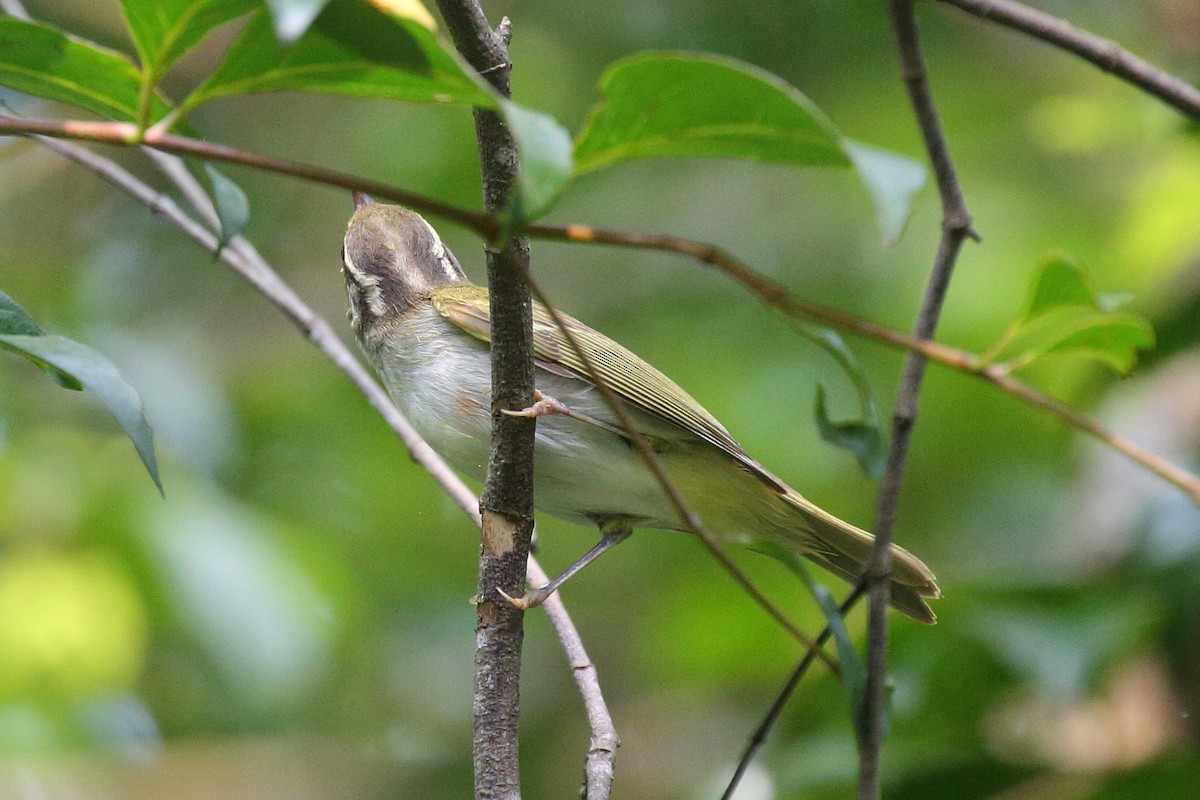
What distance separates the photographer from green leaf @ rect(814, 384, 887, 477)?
166 centimetres

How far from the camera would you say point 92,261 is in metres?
6.86

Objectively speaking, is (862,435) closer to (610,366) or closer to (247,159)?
(247,159)

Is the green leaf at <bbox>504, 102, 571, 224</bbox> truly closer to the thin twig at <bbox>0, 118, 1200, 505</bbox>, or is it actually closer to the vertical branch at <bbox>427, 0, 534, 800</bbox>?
the thin twig at <bbox>0, 118, 1200, 505</bbox>

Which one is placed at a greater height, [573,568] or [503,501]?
[573,568]

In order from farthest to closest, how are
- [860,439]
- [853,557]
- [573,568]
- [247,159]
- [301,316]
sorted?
[853,557] → [301,316] → [573,568] → [860,439] → [247,159]

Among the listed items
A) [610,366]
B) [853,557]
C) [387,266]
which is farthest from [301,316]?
[853,557]

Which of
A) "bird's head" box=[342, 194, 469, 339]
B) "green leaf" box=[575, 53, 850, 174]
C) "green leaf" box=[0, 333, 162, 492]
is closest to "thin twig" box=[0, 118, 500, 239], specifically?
"green leaf" box=[575, 53, 850, 174]

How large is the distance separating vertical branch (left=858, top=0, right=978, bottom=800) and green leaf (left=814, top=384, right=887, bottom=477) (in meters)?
0.22

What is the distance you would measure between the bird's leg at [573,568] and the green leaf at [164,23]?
4.48 ft

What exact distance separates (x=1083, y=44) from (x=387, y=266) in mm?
2505

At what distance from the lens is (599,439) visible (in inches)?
126

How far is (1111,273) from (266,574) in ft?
12.6

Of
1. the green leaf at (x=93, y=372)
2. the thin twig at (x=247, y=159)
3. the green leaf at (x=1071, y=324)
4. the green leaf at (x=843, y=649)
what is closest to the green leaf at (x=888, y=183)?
the green leaf at (x=1071, y=324)

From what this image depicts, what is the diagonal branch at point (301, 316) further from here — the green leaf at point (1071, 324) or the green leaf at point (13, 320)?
the green leaf at point (1071, 324)
